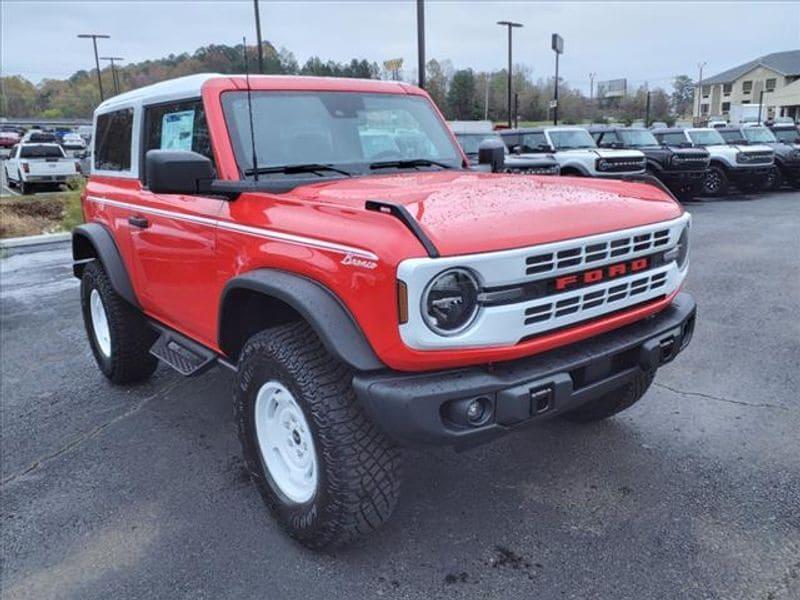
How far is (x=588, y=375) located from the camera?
8.99 feet

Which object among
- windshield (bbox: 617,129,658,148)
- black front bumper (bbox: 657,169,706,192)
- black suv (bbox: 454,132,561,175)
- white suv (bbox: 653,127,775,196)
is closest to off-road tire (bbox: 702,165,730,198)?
white suv (bbox: 653,127,775,196)

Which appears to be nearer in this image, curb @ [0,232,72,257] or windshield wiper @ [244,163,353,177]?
windshield wiper @ [244,163,353,177]

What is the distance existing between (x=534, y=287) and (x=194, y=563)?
1855 millimetres

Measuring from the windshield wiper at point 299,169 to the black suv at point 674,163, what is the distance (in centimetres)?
1365

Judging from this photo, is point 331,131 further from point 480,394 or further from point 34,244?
point 34,244

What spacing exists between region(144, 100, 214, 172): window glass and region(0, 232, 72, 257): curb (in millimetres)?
7978

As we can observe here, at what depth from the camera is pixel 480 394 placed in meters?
2.40

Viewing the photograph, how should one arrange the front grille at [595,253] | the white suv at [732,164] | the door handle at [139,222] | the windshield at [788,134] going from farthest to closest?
the windshield at [788,134] → the white suv at [732,164] → the door handle at [139,222] → the front grille at [595,253]

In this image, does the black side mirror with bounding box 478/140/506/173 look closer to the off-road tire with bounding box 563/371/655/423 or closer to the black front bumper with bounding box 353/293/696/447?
the off-road tire with bounding box 563/371/655/423

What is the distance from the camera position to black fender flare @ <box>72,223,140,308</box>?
4.48 m

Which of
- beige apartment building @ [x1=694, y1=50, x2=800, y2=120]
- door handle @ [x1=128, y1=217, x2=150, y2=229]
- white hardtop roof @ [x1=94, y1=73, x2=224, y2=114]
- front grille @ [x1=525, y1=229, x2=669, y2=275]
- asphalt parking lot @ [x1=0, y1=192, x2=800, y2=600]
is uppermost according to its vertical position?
beige apartment building @ [x1=694, y1=50, x2=800, y2=120]

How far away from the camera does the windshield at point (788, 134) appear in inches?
793

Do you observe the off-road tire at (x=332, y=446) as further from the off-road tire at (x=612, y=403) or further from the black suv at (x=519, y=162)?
the black suv at (x=519, y=162)

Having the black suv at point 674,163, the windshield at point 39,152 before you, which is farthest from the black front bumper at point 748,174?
the windshield at point 39,152
